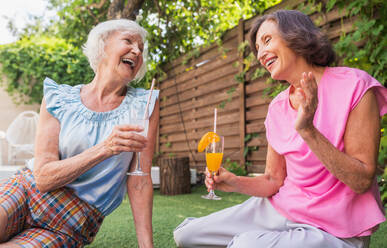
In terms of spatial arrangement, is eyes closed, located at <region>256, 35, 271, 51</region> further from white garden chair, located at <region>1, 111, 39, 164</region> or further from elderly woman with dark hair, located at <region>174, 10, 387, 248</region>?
white garden chair, located at <region>1, 111, 39, 164</region>

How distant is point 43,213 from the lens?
5.88 feet

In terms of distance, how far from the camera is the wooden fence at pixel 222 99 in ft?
17.6

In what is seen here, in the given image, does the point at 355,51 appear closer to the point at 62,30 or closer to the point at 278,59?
the point at 278,59

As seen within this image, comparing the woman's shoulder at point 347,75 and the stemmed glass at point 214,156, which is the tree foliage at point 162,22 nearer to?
the stemmed glass at point 214,156

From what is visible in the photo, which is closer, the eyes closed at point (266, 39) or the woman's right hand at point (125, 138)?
the woman's right hand at point (125, 138)

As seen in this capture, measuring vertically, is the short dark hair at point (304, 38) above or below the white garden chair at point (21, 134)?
above

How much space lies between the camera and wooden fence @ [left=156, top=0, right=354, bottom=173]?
5.37 meters

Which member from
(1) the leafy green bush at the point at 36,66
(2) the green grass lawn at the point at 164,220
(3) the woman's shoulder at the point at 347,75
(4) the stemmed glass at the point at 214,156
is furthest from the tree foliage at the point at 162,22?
(3) the woman's shoulder at the point at 347,75

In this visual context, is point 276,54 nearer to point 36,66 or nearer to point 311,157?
point 311,157

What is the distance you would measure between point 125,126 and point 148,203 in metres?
0.69

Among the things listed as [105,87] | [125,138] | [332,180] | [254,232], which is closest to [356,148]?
[332,180]

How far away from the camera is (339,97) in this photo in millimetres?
1547

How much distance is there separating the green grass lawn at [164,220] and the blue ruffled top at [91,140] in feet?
Result: 2.49

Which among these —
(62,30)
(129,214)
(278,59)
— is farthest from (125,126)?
(62,30)
